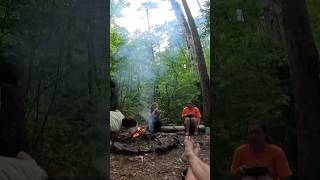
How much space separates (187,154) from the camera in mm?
3383

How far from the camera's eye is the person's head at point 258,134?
2.85m

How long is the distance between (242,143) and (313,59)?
88 centimetres

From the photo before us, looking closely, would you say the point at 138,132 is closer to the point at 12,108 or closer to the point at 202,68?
the point at 202,68

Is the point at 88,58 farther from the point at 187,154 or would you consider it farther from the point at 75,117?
the point at 187,154

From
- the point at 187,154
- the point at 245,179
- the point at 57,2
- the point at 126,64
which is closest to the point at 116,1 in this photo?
the point at 126,64

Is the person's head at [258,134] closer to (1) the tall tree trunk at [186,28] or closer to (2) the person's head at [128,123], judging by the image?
(2) the person's head at [128,123]

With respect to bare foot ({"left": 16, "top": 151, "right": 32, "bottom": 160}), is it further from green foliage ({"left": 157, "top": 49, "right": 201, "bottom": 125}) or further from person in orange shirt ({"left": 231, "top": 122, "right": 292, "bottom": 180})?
green foliage ({"left": 157, "top": 49, "right": 201, "bottom": 125})

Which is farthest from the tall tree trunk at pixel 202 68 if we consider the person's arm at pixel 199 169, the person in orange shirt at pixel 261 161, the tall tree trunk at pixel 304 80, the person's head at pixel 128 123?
the person in orange shirt at pixel 261 161

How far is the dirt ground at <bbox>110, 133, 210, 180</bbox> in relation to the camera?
185 inches

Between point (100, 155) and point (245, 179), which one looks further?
point (100, 155)

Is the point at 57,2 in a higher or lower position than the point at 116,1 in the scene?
lower

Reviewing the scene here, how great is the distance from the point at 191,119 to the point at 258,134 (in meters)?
3.39

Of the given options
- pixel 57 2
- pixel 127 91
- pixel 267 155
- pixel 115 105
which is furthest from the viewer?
pixel 127 91

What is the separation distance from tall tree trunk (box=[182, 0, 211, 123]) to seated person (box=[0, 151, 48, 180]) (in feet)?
Result: 12.1
